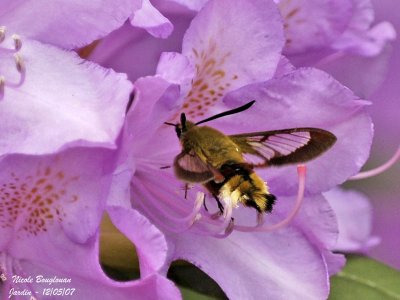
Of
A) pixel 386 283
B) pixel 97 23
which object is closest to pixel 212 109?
pixel 97 23

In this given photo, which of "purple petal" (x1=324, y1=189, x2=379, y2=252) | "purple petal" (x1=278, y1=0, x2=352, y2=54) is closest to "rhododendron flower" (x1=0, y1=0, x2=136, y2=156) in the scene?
"purple petal" (x1=278, y1=0, x2=352, y2=54)

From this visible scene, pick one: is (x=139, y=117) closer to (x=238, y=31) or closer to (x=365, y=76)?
(x=238, y=31)

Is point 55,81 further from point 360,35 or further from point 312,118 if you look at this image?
point 360,35

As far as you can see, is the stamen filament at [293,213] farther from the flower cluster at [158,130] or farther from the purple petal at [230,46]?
the purple petal at [230,46]

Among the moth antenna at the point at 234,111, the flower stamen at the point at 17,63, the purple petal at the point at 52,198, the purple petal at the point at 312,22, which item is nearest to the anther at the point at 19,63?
the flower stamen at the point at 17,63

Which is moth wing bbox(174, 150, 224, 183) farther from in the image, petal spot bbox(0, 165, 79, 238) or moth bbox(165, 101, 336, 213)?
petal spot bbox(0, 165, 79, 238)

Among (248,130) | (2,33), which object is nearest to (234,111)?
(248,130)
